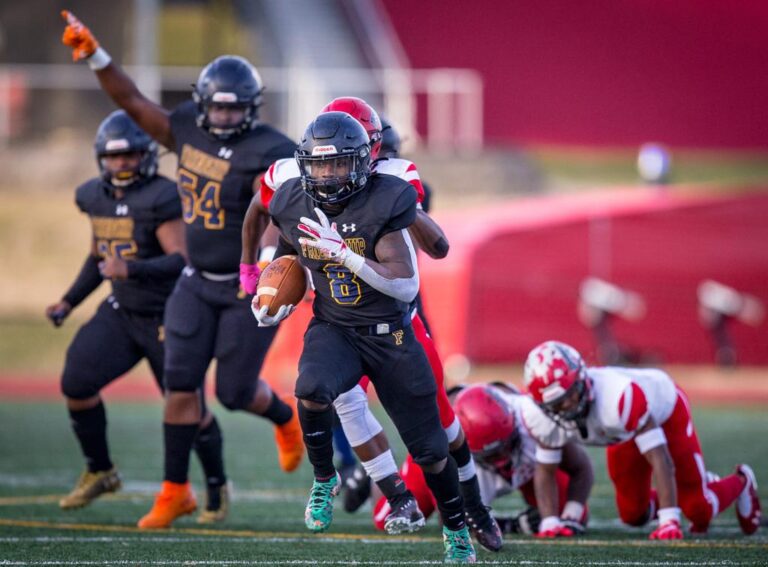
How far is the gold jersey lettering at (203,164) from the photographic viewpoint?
6500mm

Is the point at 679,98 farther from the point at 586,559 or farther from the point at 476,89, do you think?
the point at 586,559

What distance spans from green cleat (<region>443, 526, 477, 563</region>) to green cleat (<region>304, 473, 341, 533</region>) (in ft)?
1.56

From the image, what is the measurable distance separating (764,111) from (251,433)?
54.4 feet

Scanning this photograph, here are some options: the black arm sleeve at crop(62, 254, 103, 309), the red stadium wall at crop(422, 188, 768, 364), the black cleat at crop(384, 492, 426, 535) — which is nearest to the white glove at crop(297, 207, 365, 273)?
the black cleat at crop(384, 492, 426, 535)

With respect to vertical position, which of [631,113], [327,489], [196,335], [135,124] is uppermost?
[631,113]

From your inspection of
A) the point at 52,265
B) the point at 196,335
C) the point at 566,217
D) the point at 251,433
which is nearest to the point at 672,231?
the point at 566,217

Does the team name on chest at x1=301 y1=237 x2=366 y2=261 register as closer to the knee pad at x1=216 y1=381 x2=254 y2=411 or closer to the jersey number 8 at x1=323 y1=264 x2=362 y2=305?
the jersey number 8 at x1=323 y1=264 x2=362 y2=305

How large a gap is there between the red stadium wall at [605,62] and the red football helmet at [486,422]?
18.0 metres

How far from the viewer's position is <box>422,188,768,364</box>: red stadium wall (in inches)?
585

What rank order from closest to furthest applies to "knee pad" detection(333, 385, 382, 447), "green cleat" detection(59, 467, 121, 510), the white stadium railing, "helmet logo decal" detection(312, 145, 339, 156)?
"helmet logo decal" detection(312, 145, 339, 156), "knee pad" detection(333, 385, 382, 447), "green cleat" detection(59, 467, 121, 510), the white stadium railing

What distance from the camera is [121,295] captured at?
6871 millimetres

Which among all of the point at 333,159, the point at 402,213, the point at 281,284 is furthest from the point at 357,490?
the point at 333,159

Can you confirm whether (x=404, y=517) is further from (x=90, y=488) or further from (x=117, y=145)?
(x=117, y=145)

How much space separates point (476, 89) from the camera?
23328 mm
